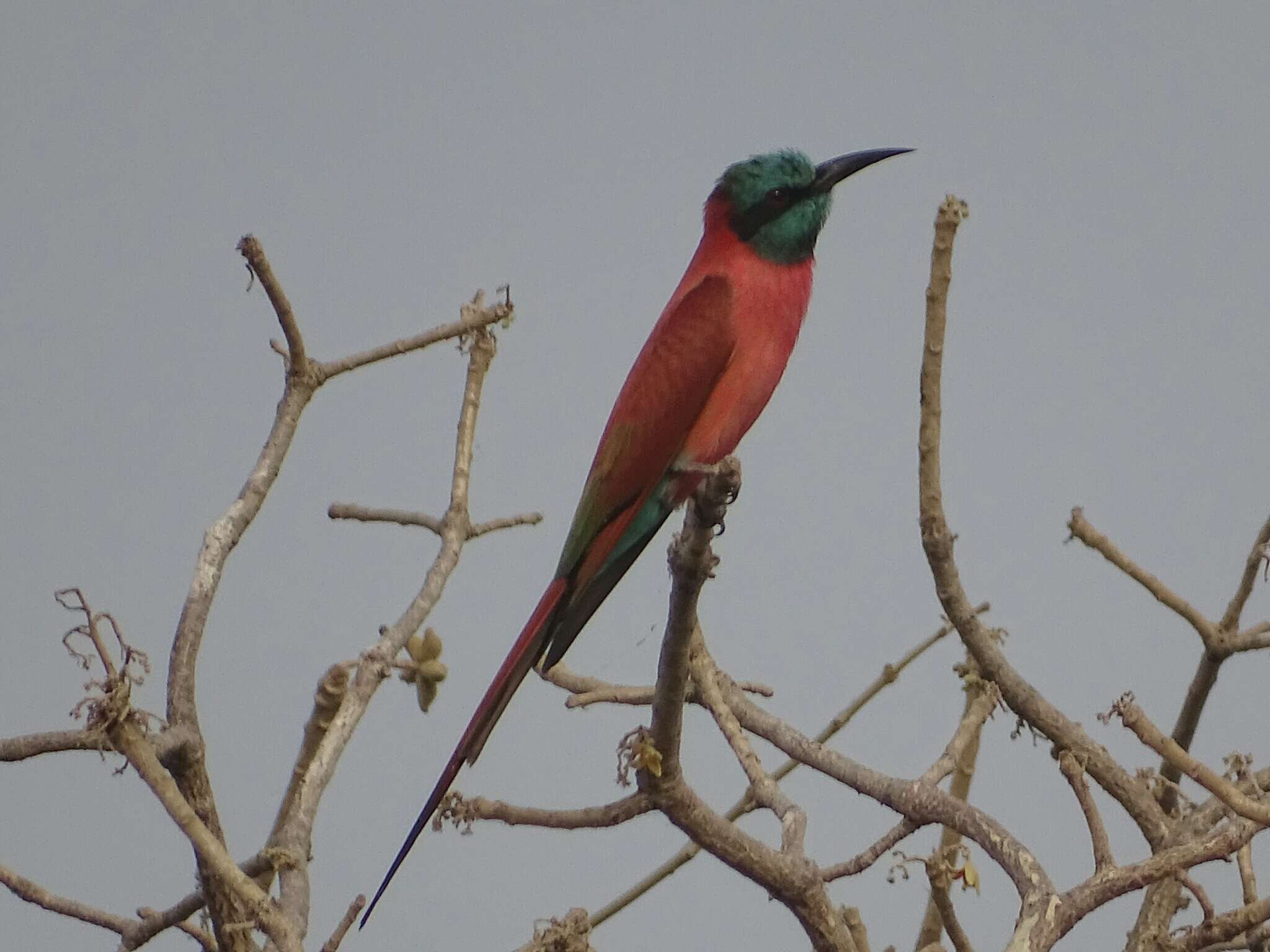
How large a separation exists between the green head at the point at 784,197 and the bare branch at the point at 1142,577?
857 mm

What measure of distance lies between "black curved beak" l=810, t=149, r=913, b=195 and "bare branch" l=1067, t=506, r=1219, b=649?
98 centimetres

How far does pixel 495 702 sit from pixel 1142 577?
0.97 meters

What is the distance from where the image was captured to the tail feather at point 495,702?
6.50ft

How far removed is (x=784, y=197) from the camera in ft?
9.26

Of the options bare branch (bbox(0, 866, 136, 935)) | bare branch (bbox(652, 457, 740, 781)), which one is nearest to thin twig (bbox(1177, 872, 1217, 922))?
bare branch (bbox(652, 457, 740, 781))

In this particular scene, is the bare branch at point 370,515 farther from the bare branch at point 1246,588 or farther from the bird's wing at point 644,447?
the bare branch at point 1246,588

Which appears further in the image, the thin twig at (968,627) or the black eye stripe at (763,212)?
the black eye stripe at (763,212)

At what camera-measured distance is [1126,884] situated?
1.62 m

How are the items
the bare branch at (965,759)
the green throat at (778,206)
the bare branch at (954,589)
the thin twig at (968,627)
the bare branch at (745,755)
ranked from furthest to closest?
the green throat at (778,206) < the bare branch at (965,759) < the bare branch at (745,755) < the bare branch at (954,589) < the thin twig at (968,627)

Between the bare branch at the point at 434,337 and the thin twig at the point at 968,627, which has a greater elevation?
the bare branch at the point at 434,337

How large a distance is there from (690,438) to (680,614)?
726 millimetres

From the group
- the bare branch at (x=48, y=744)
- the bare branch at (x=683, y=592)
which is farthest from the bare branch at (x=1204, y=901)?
the bare branch at (x=48, y=744)

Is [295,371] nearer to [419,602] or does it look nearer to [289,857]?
[419,602]

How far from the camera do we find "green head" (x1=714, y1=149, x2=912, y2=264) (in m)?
2.78
